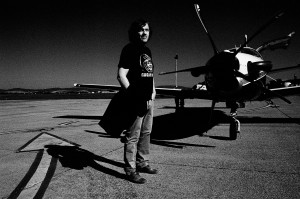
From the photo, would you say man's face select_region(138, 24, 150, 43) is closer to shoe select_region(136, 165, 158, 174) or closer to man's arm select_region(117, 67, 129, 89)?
man's arm select_region(117, 67, 129, 89)

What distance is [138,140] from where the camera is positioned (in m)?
3.82

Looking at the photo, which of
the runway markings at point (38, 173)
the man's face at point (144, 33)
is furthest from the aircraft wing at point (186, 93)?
the man's face at point (144, 33)

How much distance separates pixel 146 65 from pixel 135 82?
32 centimetres

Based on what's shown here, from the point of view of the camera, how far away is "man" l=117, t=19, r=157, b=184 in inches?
139

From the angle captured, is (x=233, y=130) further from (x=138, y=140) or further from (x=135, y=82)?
(x=135, y=82)

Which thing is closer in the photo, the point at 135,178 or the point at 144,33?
the point at 135,178

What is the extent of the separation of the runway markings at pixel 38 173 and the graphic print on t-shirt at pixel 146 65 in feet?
7.07

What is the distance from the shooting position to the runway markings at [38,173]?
313 centimetres

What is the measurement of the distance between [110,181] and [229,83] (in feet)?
12.3

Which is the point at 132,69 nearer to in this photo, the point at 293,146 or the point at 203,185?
the point at 203,185

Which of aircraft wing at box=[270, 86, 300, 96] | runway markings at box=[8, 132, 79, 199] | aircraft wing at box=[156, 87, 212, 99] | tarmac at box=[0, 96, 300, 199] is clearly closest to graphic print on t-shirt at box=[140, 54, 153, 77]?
tarmac at box=[0, 96, 300, 199]

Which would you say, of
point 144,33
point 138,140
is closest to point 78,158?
point 138,140

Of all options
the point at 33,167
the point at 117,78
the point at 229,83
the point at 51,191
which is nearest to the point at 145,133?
the point at 117,78

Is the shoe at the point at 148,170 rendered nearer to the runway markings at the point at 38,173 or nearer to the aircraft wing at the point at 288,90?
the runway markings at the point at 38,173
